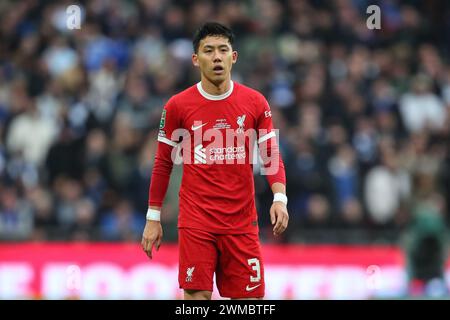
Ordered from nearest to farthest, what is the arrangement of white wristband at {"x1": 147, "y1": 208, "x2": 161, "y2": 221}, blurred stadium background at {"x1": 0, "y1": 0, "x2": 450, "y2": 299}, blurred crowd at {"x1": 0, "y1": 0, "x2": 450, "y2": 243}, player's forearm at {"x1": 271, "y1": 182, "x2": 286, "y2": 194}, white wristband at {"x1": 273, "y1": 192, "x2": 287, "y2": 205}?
white wristband at {"x1": 273, "y1": 192, "x2": 287, "y2": 205}
player's forearm at {"x1": 271, "y1": 182, "x2": 286, "y2": 194}
white wristband at {"x1": 147, "y1": 208, "x2": 161, "y2": 221}
blurred stadium background at {"x1": 0, "y1": 0, "x2": 450, "y2": 299}
blurred crowd at {"x1": 0, "y1": 0, "x2": 450, "y2": 243}

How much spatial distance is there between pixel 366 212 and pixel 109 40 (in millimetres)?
5013

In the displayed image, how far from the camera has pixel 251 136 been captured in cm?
824

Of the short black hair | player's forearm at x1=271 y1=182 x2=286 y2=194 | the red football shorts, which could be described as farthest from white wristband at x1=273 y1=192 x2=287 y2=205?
the short black hair

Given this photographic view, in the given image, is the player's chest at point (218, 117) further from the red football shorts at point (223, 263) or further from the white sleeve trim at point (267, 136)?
the red football shorts at point (223, 263)

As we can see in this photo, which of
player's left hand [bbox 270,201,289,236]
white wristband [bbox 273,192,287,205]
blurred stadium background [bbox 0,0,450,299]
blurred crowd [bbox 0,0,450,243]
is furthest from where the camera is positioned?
blurred crowd [bbox 0,0,450,243]

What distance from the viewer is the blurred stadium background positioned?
46.5 feet

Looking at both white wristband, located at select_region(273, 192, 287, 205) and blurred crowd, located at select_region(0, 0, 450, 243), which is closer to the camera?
white wristband, located at select_region(273, 192, 287, 205)

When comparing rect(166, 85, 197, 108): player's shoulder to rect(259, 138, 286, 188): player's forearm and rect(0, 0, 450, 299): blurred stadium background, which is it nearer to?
rect(259, 138, 286, 188): player's forearm

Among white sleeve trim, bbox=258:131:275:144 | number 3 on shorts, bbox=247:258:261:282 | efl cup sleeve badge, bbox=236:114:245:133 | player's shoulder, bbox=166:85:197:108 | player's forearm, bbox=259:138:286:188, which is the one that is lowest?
number 3 on shorts, bbox=247:258:261:282

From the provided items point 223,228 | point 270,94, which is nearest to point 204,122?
point 223,228

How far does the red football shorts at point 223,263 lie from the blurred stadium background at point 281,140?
5.59 meters

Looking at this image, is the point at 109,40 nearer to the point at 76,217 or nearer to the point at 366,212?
the point at 76,217

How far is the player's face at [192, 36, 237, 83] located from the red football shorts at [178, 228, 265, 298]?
113 centimetres

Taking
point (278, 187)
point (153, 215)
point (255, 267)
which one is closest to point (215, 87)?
point (278, 187)
